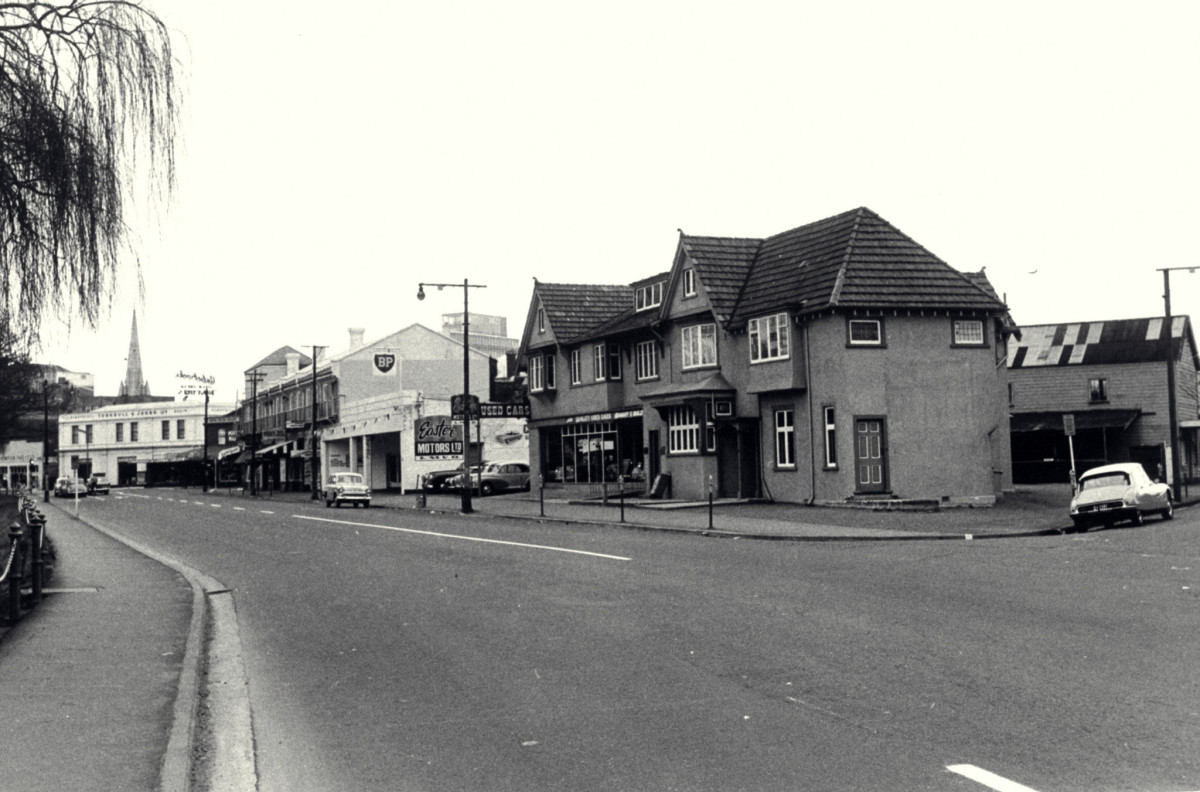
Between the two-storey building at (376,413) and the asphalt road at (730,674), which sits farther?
the two-storey building at (376,413)

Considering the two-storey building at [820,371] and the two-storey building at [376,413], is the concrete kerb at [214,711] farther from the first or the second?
the two-storey building at [376,413]

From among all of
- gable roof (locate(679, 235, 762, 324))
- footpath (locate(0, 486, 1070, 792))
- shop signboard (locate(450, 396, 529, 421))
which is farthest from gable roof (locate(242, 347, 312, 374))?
footpath (locate(0, 486, 1070, 792))

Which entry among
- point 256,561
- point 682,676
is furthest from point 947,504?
point 682,676

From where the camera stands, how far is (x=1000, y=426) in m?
40.2

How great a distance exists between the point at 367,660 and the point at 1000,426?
113 ft

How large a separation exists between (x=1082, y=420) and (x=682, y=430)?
25005mm

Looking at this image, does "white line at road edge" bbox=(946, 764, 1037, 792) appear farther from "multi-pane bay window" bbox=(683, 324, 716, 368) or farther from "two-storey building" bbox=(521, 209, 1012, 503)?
"multi-pane bay window" bbox=(683, 324, 716, 368)

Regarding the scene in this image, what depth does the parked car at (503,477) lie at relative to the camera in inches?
2028

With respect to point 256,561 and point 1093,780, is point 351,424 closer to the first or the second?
point 256,561

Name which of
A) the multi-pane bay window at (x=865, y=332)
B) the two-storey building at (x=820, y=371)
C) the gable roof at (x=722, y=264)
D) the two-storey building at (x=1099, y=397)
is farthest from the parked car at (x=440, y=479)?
the two-storey building at (x=1099, y=397)

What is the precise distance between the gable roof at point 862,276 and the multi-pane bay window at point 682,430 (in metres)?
3.80

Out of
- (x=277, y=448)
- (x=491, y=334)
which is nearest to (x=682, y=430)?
(x=277, y=448)

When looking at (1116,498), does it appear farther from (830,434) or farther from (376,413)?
(376,413)

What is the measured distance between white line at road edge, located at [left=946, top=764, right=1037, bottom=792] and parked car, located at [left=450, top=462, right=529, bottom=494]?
149 ft
